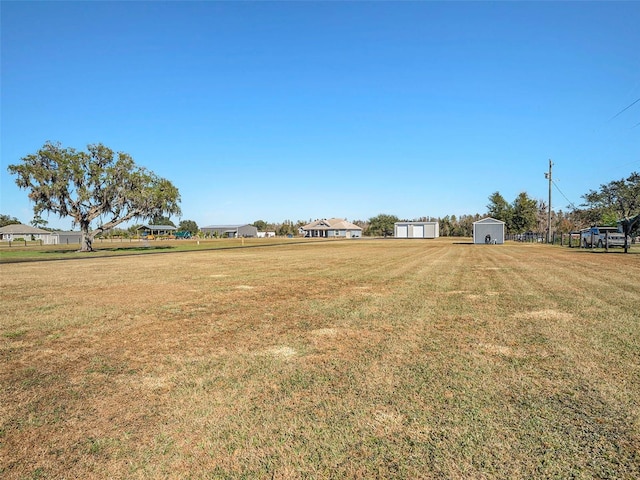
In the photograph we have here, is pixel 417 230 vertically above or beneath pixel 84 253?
above

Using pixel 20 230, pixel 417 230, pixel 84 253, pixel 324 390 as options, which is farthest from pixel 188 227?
pixel 324 390

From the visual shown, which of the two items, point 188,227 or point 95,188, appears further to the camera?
point 188,227

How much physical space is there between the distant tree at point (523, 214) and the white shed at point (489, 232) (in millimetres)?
21597

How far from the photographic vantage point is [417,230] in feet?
279

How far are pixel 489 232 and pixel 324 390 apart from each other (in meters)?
48.5

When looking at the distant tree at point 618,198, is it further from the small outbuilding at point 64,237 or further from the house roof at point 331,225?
the small outbuilding at point 64,237

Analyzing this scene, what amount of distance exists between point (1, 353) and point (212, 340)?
3.12 m

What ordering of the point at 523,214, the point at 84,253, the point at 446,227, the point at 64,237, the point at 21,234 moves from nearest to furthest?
the point at 84,253
the point at 523,214
the point at 64,237
the point at 21,234
the point at 446,227

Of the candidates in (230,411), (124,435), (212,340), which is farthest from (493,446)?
(212,340)

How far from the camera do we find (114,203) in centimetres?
4041

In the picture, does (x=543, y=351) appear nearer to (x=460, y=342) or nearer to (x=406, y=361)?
(x=460, y=342)

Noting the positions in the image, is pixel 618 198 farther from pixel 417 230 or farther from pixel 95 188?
pixel 95 188

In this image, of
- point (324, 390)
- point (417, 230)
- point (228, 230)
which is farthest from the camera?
point (228, 230)

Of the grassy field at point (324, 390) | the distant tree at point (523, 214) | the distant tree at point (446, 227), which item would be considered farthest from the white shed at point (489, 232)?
the distant tree at point (446, 227)
